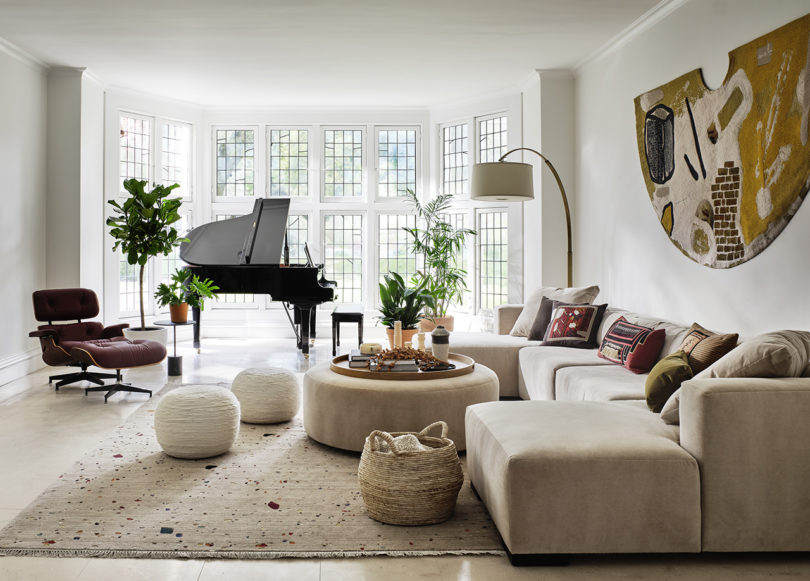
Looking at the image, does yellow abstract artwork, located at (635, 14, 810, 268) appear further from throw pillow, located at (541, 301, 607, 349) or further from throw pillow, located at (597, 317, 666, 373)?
throw pillow, located at (541, 301, 607, 349)

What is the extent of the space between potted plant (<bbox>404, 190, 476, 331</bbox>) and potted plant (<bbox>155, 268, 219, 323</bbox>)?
2.45 meters

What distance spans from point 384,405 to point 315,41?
3812 mm

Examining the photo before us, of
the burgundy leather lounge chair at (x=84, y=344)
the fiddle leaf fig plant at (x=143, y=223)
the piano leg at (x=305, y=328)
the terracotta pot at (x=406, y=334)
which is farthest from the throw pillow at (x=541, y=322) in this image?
the fiddle leaf fig plant at (x=143, y=223)

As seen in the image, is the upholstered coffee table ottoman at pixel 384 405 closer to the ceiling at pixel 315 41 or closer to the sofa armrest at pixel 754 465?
the sofa armrest at pixel 754 465

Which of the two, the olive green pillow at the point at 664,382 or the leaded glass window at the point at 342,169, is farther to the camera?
the leaded glass window at the point at 342,169

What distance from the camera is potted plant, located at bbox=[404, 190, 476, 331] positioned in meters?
8.05

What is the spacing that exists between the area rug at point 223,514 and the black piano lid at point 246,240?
3451 millimetres

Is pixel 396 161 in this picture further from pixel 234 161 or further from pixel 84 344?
pixel 84 344

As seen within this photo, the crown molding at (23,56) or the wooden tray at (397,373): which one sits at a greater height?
the crown molding at (23,56)

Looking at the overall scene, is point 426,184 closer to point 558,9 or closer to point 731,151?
point 558,9

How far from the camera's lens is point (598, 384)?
3662mm

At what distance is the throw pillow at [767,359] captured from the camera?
2.53m

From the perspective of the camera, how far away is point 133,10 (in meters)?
5.15

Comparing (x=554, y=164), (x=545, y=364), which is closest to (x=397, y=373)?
(x=545, y=364)
